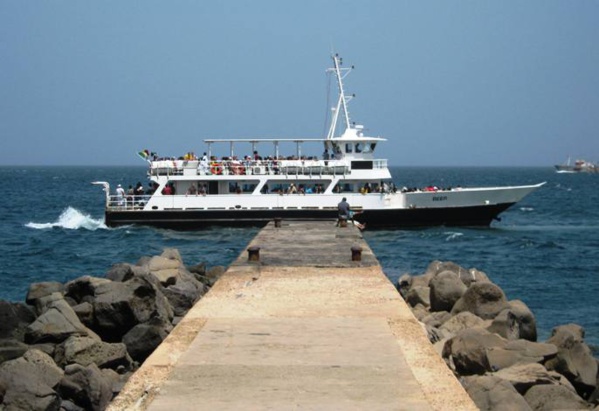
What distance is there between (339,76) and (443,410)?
3709cm

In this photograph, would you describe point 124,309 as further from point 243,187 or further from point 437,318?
point 243,187

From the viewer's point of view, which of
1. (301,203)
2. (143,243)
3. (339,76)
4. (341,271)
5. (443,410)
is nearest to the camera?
(443,410)

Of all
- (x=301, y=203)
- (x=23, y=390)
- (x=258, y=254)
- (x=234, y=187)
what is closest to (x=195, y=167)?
(x=234, y=187)

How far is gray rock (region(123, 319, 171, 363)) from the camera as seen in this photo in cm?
1231

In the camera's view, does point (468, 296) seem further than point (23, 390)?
Yes

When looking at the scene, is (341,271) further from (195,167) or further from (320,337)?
(195,167)

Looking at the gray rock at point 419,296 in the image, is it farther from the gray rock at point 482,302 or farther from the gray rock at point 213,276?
the gray rock at point 213,276

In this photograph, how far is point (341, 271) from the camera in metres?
13.6

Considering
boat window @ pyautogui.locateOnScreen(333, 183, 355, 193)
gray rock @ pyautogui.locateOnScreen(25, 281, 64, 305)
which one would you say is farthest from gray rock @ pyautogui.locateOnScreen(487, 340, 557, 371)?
boat window @ pyautogui.locateOnScreen(333, 183, 355, 193)

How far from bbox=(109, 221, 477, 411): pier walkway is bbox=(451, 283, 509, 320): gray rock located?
2.60m

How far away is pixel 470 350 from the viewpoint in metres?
10.9

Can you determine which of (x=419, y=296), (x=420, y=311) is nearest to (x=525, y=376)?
(x=420, y=311)

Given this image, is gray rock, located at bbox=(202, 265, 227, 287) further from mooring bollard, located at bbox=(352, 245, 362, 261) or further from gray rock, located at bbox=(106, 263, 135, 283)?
mooring bollard, located at bbox=(352, 245, 362, 261)

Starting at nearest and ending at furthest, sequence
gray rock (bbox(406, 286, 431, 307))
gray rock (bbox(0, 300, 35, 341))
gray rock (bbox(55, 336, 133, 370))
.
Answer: gray rock (bbox(55, 336, 133, 370)) < gray rock (bbox(0, 300, 35, 341)) < gray rock (bbox(406, 286, 431, 307))
